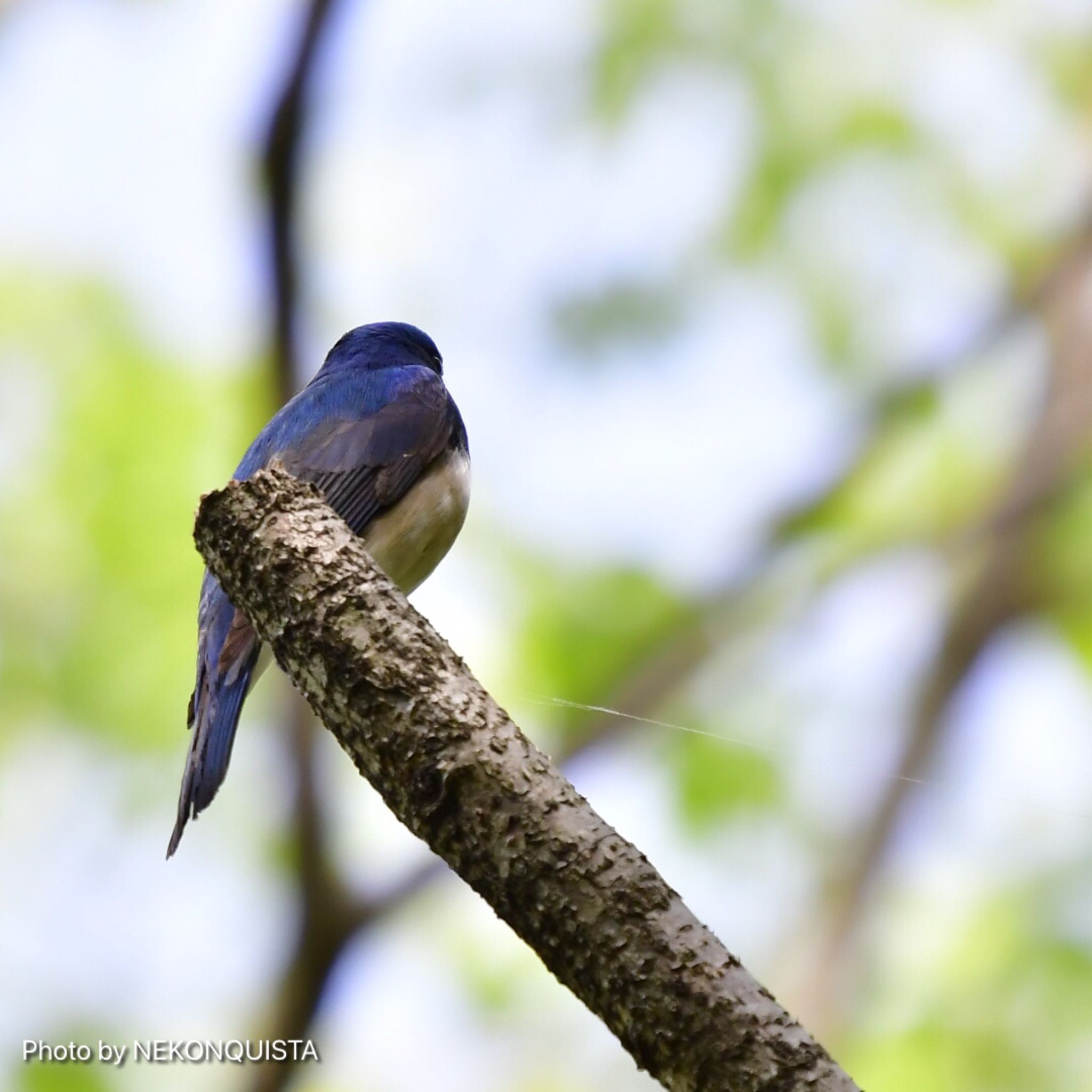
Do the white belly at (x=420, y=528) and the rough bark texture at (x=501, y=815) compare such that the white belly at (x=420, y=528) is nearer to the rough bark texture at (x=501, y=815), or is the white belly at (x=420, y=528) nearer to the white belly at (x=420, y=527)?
the white belly at (x=420, y=527)

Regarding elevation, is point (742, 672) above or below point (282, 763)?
above

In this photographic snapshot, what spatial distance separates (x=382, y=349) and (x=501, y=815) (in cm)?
383

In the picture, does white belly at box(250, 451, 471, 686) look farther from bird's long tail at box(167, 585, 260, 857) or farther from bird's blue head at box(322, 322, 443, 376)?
bird's blue head at box(322, 322, 443, 376)

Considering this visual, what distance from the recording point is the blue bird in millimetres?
3713

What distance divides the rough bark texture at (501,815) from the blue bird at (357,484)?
1.02m

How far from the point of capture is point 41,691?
8.00 meters

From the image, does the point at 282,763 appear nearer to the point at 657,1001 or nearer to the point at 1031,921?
the point at 657,1001

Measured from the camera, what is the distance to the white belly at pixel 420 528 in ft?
14.4

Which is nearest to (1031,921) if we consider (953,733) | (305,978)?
(953,733)

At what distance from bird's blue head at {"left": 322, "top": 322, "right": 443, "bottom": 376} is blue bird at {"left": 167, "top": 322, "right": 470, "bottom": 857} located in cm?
29

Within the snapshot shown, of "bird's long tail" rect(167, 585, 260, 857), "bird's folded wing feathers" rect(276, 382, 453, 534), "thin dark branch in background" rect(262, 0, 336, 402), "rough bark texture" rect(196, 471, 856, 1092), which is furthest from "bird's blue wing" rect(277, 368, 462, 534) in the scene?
"rough bark texture" rect(196, 471, 856, 1092)

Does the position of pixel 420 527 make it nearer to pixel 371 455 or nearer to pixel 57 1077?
pixel 371 455

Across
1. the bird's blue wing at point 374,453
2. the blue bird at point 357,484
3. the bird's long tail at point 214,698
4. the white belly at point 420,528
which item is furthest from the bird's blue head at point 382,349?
the bird's long tail at point 214,698

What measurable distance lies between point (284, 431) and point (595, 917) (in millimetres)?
3036
